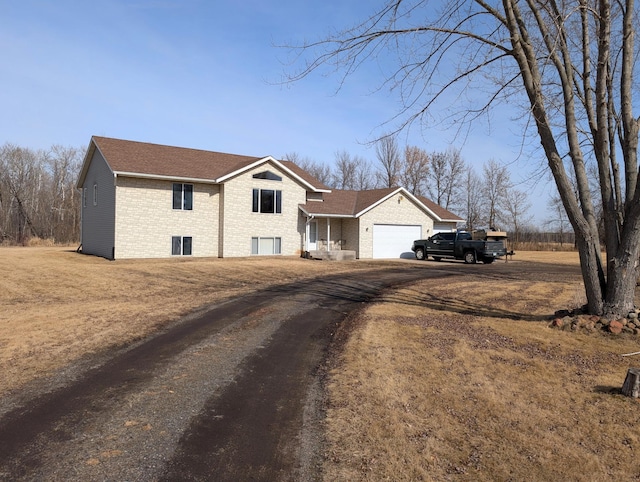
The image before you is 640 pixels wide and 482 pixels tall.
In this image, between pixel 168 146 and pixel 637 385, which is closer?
pixel 637 385

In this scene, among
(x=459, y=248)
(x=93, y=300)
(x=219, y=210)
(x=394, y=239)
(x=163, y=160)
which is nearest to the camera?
(x=93, y=300)

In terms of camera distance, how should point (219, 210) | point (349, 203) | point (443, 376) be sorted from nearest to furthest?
point (443, 376) → point (219, 210) → point (349, 203)

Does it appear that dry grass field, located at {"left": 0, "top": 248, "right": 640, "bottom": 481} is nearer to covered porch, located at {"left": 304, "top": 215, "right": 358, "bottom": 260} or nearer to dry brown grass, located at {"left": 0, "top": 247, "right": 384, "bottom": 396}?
dry brown grass, located at {"left": 0, "top": 247, "right": 384, "bottom": 396}

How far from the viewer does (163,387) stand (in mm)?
5066

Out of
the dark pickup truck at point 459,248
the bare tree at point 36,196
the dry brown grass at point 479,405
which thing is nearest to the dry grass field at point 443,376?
the dry brown grass at point 479,405

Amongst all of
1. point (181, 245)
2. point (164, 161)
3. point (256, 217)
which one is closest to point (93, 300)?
point (181, 245)

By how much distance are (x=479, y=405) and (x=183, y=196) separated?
20.7 metres

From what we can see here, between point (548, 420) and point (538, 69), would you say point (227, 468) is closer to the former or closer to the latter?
point (548, 420)

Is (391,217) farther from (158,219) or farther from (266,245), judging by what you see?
(158,219)

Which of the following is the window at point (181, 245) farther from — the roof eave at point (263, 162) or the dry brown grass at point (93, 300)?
the dry brown grass at point (93, 300)

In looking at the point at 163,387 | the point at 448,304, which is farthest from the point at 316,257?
the point at 163,387

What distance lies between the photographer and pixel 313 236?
1088 inches

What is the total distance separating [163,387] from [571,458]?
13.7ft

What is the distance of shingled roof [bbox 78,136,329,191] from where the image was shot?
21500 millimetres
